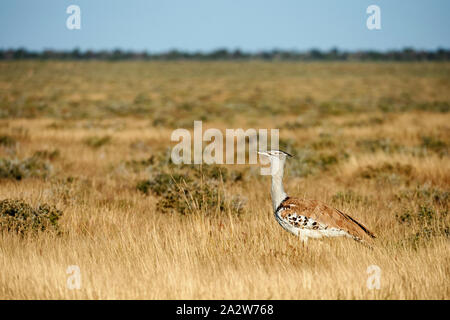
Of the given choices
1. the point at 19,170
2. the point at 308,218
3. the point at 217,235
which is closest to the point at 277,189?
the point at 308,218

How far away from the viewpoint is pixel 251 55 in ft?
563

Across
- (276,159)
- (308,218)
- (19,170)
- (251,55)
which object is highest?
(251,55)

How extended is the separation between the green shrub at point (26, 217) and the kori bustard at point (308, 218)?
9.33 ft

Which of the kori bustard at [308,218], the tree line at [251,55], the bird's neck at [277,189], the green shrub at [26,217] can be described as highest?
the tree line at [251,55]

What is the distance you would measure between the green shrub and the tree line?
140846 mm

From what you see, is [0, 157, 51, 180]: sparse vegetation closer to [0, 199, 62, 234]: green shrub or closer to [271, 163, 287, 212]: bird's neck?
[0, 199, 62, 234]: green shrub

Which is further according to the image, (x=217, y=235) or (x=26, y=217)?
(x=26, y=217)

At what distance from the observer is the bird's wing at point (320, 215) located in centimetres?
452

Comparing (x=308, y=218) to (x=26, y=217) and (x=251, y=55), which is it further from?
(x=251, y=55)

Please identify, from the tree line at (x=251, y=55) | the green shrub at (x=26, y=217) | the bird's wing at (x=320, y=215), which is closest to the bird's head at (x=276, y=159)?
the bird's wing at (x=320, y=215)

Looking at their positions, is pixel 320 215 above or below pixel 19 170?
above

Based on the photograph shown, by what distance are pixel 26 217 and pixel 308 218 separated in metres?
3.63

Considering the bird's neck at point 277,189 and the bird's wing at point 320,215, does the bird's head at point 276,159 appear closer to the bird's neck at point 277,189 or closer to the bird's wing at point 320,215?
the bird's neck at point 277,189

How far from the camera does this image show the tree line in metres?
142
